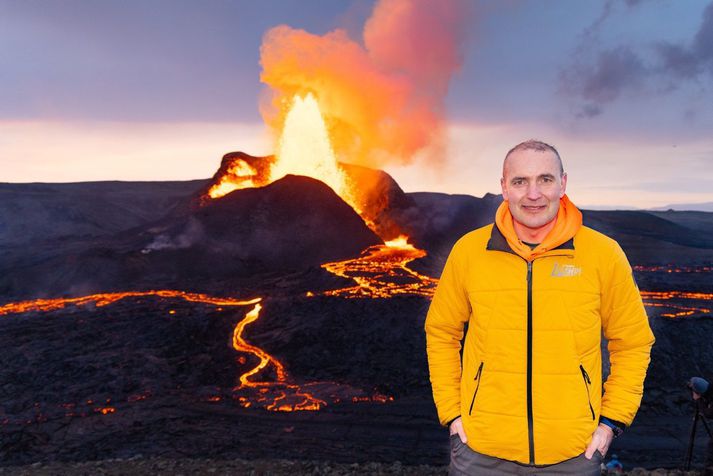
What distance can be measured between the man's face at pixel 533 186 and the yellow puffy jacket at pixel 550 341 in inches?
4.7

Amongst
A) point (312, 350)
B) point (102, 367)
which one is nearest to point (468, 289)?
point (312, 350)

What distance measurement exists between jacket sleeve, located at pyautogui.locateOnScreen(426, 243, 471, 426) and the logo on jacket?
52cm

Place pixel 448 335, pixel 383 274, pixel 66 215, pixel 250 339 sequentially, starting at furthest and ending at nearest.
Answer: pixel 66 215 → pixel 383 274 → pixel 250 339 → pixel 448 335

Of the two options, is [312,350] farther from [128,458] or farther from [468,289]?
[468,289]

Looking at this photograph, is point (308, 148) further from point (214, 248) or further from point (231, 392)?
point (231, 392)

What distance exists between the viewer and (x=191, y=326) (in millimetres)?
18391

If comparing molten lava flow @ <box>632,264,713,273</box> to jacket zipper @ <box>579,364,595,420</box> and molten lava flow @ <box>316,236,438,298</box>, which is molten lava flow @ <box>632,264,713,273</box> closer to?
molten lava flow @ <box>316,236,438,298</box>

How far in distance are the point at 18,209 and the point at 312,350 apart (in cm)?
5500

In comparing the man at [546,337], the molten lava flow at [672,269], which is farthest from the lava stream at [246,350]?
the molten lava flow at [672,269]

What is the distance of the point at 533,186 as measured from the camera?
2.87 m

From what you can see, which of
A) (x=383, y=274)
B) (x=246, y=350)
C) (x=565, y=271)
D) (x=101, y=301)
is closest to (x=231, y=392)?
(x=246, y=350)

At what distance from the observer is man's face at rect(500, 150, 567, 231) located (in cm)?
286

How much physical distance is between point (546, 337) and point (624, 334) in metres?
0.47

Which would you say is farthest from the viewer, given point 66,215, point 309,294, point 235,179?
point 66,215
